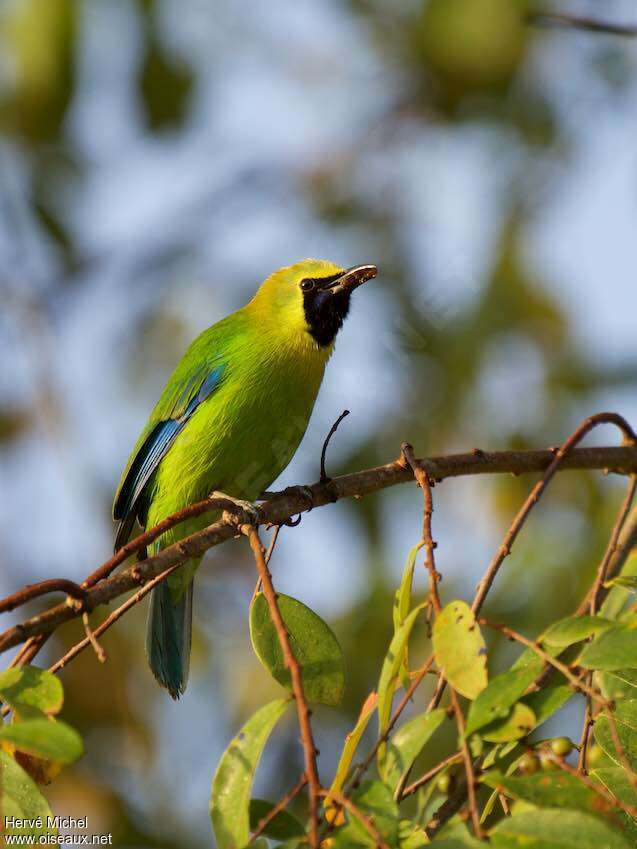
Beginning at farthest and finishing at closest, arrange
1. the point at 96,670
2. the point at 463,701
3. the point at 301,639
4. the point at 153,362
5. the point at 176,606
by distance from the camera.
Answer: the point at 153,362 < the point at 96,670 < the point at 176,606 < the point at 463,701 < the point at 301,639

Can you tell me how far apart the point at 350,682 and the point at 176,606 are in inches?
46.7

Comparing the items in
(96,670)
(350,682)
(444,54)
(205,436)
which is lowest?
(350,682)

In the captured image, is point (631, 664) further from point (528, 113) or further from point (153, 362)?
point (153, 362)

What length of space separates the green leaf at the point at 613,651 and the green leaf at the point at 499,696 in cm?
9

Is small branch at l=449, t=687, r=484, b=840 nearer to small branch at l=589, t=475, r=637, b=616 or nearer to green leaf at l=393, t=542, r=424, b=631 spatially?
green leaf at l=393, t=542, r=424, b=631

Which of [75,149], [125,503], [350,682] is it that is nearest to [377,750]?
[125,503]

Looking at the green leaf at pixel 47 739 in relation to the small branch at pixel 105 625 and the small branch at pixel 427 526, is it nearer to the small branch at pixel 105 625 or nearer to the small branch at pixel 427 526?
the small branch at pixel 105 625

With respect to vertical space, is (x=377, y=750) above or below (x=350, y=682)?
above

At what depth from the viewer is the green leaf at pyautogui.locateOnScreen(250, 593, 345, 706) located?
7.18ft

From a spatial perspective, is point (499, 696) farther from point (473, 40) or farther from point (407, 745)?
point (473, 40)

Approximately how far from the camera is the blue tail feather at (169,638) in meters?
4.11

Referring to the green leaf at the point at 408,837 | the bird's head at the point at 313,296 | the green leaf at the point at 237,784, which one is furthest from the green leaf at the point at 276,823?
the bird's head at the point at 313,296

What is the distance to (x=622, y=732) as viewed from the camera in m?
2.22

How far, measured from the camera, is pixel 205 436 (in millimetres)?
4035
